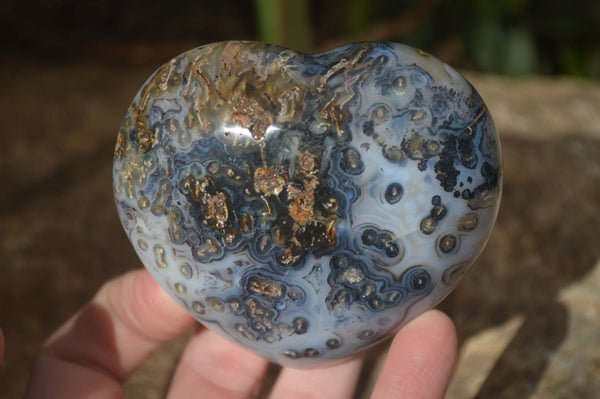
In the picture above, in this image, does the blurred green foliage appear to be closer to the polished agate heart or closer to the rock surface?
the rock surface

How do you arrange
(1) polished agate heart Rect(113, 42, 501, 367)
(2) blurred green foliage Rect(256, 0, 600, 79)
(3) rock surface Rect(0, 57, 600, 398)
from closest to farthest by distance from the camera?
(1) polished agate heart Rect(113, 42, 501, 367) → (3) rock surface Rect(0, 57, 600, 398) → (2) blurred green foliage Rect(256, 0, 600, 79)

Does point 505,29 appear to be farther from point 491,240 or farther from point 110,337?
point 110,337

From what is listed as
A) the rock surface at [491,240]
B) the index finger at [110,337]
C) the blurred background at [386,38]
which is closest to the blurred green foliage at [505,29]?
the blurred background at [386,38]

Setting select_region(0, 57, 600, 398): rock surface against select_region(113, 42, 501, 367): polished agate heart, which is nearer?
select_region(113, 42, 501, 367): polished agate heart

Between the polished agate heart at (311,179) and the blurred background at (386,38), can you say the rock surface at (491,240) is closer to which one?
the blurred background at (386,38)

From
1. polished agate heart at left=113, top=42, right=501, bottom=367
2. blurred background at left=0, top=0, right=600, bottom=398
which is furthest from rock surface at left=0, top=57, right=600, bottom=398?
polished agate heart at left=113, top=42, right=501, bottom=367

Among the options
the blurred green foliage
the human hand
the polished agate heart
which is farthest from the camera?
the blurred green foliage
